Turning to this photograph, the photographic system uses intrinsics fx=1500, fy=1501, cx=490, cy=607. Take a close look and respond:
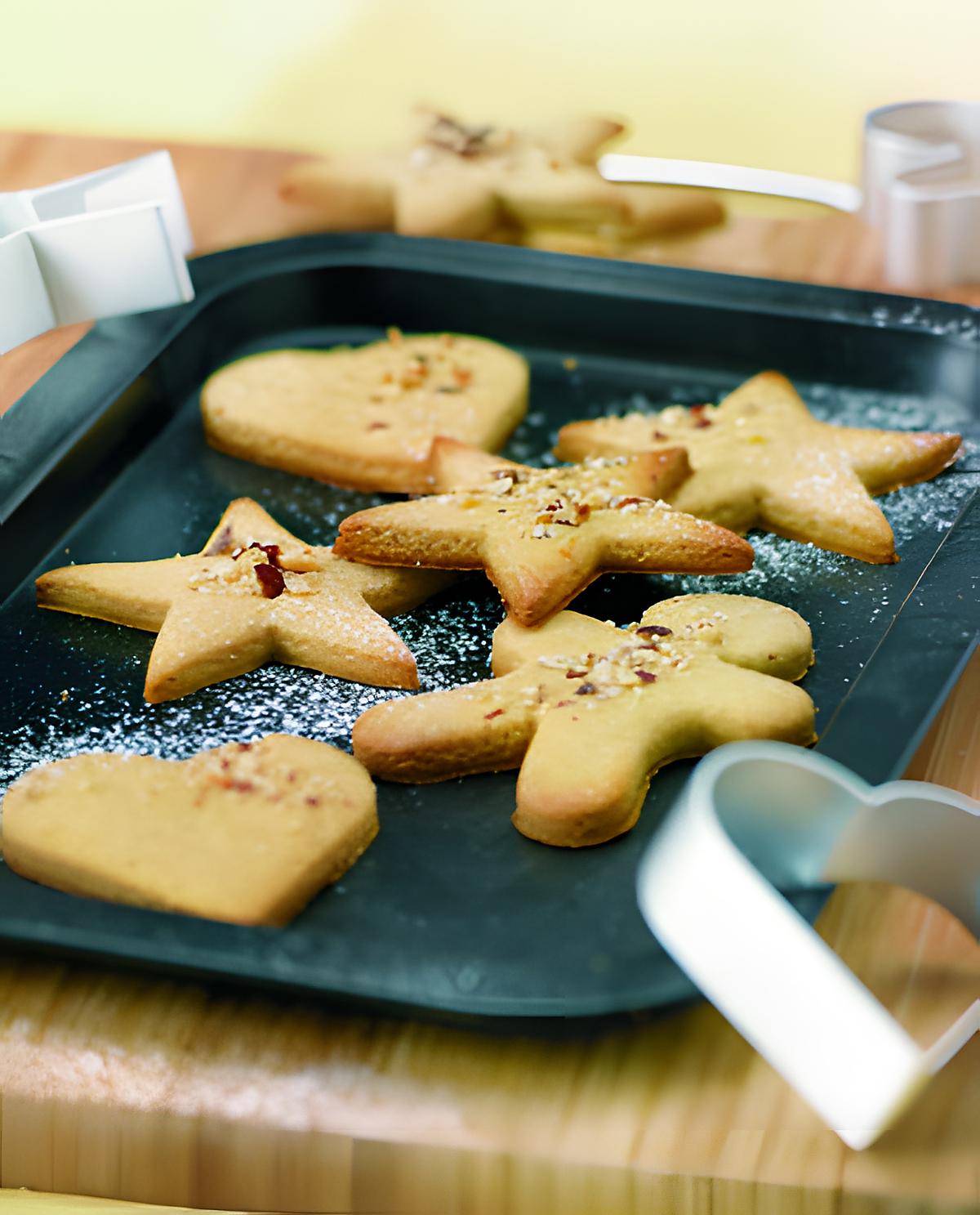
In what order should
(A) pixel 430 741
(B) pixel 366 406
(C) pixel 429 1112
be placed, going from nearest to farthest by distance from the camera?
(C) pixel 429 1112
(A) pixel 430 741
(B) pixel 366 406

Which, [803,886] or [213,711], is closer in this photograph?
[803,886]

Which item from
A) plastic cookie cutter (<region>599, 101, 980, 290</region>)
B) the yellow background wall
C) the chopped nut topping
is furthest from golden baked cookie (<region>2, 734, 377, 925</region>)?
the yellow background wall

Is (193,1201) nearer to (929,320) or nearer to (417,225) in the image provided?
(929,320)

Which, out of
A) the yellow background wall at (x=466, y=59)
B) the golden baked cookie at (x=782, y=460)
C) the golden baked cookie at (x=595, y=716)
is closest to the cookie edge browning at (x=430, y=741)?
the golden baked cookie at (x=595, y=716)

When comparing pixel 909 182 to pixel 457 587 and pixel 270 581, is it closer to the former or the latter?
pixel 457 587

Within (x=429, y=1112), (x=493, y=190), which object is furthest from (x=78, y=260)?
(x=429, y=1112)

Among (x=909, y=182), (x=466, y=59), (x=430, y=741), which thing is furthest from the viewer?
(x=466, y=59)

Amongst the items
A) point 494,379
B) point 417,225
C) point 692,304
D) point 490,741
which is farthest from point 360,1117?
point 417,225
